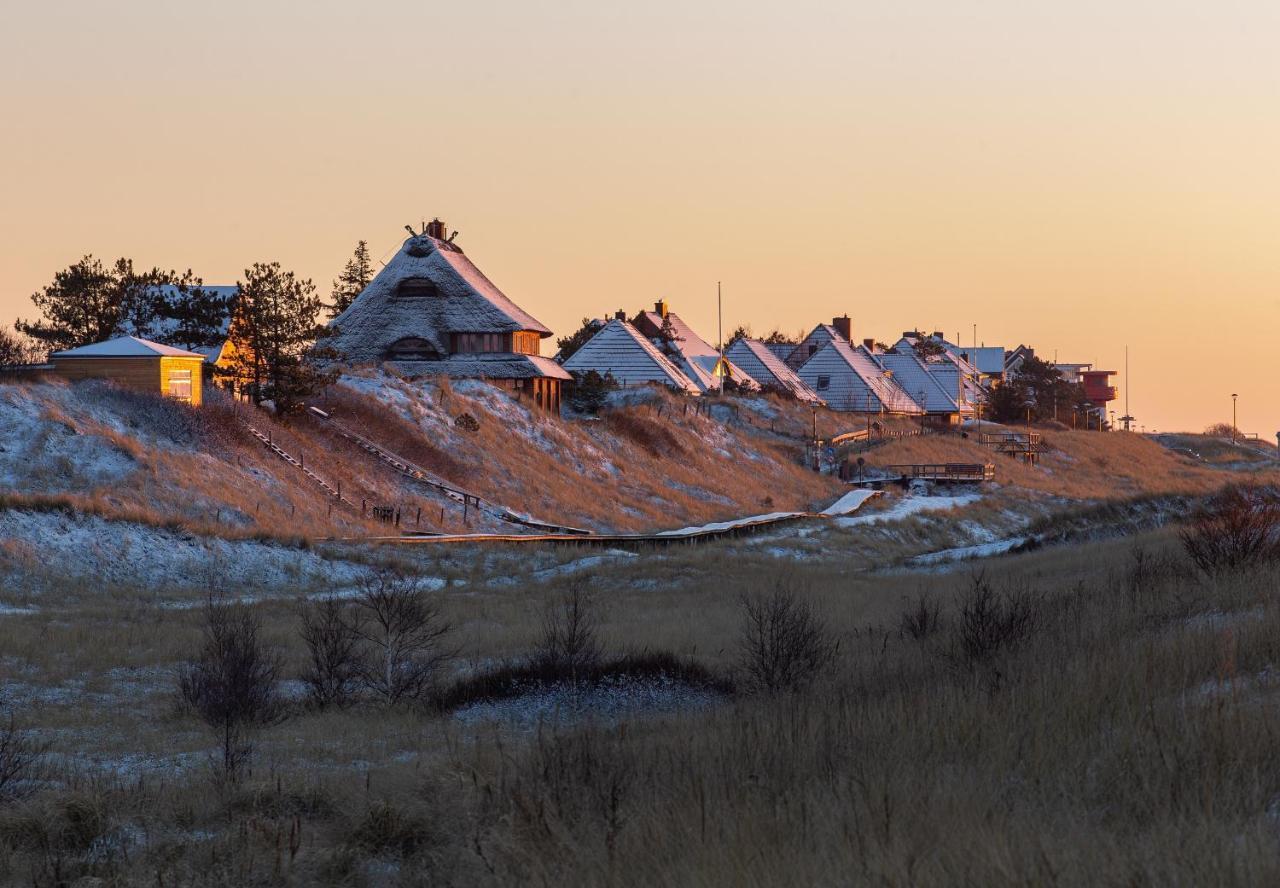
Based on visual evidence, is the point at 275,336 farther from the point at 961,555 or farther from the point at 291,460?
the point at 961,555

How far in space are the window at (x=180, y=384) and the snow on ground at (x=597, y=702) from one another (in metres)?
38.5

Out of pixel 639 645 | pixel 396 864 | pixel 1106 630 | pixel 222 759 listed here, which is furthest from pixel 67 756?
pixel 1106 630

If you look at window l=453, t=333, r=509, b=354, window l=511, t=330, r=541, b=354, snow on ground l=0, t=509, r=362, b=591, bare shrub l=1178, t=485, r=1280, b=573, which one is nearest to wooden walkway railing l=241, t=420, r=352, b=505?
snow on ground l=0, t=509, r=362, b=591

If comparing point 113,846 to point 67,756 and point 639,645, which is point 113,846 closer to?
point 67,756

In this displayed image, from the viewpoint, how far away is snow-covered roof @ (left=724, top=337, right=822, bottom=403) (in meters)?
119

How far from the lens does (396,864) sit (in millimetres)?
10312

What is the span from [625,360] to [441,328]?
24.4 m

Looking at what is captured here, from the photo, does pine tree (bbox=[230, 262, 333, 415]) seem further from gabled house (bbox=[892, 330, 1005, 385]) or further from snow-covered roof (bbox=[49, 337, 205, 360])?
gabled house (bbox=[892, 330, 1005, 385])

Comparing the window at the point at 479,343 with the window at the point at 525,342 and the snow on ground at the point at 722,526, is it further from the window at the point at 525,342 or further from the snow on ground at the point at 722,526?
the snow on ground at the point at 722,526

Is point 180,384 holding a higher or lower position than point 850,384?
lower

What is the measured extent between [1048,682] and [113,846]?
7904mm

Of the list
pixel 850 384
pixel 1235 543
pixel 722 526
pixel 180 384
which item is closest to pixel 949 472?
pixel 722 526

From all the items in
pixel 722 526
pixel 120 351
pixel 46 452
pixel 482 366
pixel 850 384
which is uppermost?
pixel 482 366

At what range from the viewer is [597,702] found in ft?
65.7
